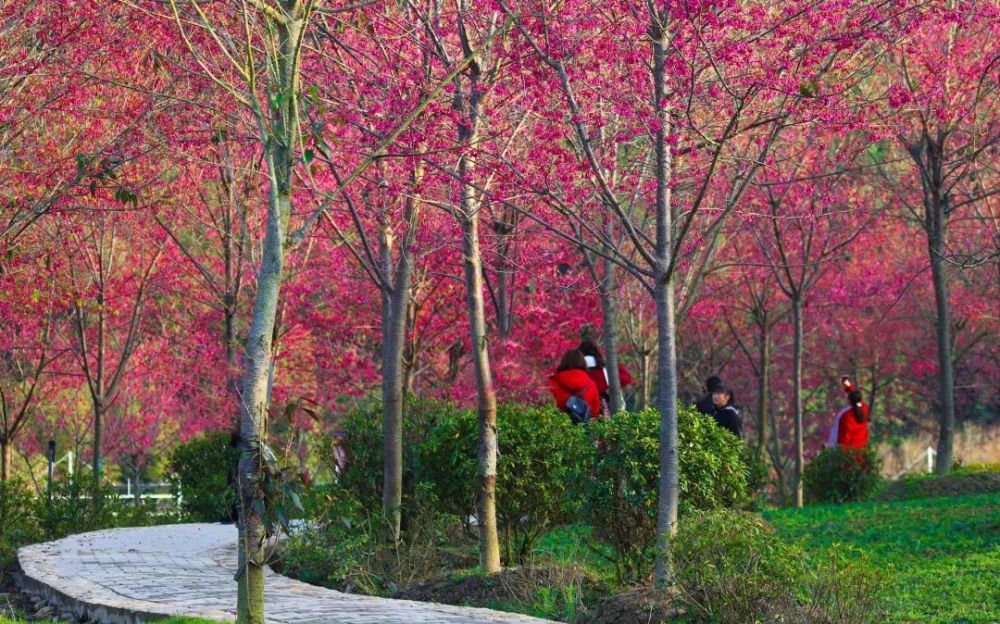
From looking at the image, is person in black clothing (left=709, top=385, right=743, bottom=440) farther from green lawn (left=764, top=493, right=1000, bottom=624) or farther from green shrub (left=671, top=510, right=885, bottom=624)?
green shrub (left=671, top=510, right=885, bottom=624)

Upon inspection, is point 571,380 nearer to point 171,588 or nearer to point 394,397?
point 394,397

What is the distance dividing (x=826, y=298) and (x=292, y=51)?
64.3 feet

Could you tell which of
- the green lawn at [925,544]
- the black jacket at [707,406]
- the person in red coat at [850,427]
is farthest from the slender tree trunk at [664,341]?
the person in red coat at [850,427]

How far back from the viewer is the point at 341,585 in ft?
35.6

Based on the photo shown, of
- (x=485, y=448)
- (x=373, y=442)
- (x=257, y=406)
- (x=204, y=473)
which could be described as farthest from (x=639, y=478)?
(x=204, y=473)

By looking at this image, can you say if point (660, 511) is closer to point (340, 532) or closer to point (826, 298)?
point (340, 532)

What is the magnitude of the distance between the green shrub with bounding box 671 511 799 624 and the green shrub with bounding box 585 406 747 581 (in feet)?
4.38

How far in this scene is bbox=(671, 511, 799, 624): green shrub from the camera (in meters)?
7.50

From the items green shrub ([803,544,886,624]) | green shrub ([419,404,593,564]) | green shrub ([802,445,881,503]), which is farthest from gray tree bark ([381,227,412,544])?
green shrub ([802,445,881,503])

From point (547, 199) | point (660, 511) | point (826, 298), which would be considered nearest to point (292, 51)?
point (547, 199)

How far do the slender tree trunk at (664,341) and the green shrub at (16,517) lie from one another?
8088mm

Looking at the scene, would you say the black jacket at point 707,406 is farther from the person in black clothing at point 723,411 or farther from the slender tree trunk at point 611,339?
the slender tree trunk at point 611,339

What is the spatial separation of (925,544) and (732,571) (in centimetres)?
506

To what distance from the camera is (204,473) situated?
18250mm
